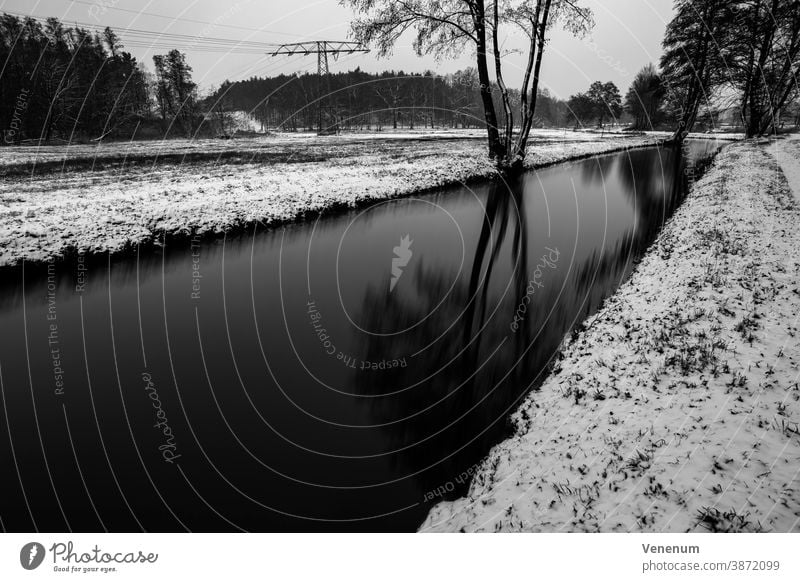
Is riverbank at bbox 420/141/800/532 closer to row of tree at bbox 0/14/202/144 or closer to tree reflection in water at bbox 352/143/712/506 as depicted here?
tree reflection in water at bbox 352/143/712/506

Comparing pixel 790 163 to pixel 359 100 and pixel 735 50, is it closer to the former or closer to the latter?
pixel 735 50

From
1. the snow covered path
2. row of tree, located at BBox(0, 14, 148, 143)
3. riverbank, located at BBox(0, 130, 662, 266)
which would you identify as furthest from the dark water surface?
row of tree, located at BBox(0, 14, 148, 143)

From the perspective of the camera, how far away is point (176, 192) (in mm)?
16984

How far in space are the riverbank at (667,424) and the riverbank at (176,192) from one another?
12354 millimetres

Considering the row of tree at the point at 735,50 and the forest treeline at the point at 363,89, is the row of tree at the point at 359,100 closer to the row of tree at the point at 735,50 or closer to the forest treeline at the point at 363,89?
the forest treeline at the point at 363,89

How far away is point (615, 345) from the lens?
6352mm

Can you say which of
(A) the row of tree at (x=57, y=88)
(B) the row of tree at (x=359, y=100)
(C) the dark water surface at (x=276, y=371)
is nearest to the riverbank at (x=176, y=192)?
(C) the dark water surface at (x=276, y=371)

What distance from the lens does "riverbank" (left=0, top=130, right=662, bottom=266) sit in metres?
11.8

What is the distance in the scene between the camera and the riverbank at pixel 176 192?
11.8 meters

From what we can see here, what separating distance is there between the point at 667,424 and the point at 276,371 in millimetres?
5779

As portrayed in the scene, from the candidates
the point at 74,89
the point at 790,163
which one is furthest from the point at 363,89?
the point at 790,163

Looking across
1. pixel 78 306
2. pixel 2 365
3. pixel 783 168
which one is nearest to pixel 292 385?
pixel 2 365

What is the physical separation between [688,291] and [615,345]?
266 centimetres
